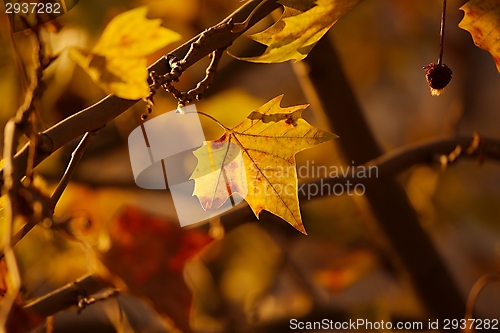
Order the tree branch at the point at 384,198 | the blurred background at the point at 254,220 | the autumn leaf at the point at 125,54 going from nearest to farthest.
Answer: the autumn leaf at the point at 125,54, the blurred background at the point at 254,220, the tree branch at the point at 384,198

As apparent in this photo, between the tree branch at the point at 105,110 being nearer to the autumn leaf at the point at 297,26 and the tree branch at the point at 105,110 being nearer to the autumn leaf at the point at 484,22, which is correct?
the autumn leaf at the point at 297,26

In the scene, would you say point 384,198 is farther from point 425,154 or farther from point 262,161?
point 262,161

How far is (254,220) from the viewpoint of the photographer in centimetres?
67

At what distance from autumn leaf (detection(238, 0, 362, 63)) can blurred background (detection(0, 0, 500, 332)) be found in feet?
0.62

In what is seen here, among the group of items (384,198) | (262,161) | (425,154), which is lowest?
(384,198)

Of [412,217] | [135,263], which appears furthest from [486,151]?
[135,263]

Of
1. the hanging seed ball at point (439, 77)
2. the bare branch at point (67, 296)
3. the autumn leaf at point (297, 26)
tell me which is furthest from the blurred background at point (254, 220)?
the hanging seed ball at point (439, 77)

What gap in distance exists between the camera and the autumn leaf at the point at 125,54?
405 mm

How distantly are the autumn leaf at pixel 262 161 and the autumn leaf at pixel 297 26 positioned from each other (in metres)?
0.07

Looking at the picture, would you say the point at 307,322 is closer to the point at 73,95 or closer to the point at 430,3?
the point at 73,95

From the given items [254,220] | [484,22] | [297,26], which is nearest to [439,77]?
[484,22]

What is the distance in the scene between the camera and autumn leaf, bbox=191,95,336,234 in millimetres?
525

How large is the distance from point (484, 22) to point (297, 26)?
197mm

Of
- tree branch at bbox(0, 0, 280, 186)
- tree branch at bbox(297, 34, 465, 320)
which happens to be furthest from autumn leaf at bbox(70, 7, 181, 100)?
tree branch at bbox(297, 34, 465, 320)
